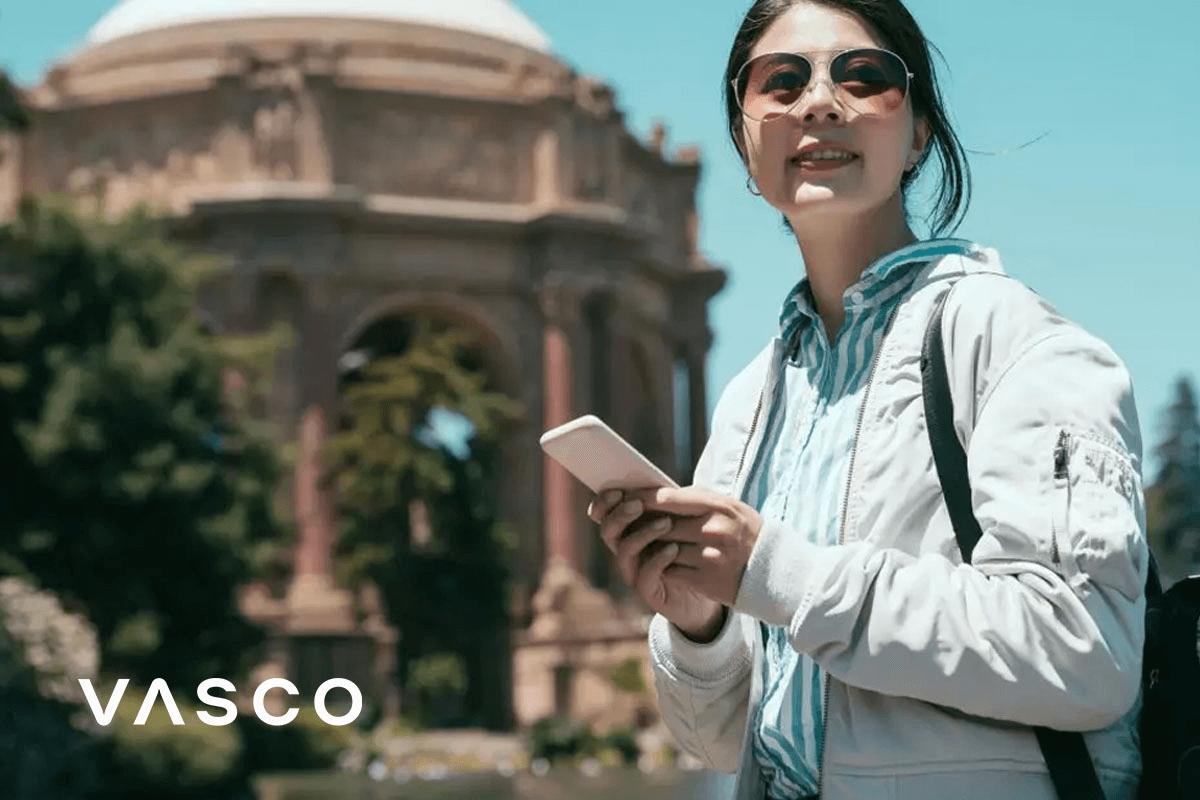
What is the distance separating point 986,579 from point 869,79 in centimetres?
79

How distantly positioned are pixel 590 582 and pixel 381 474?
7.99 metres

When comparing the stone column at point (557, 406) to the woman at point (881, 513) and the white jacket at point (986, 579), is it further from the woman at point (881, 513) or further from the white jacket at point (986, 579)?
the white jacket at point (986, 579)

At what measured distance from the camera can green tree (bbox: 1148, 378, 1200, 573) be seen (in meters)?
71.1

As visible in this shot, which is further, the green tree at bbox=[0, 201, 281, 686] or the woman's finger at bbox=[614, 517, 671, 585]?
the green tree at bbox=[0, 201, 281, 686]

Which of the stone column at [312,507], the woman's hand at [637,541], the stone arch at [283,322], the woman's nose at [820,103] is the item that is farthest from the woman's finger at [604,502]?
the stone arch at [283,322]

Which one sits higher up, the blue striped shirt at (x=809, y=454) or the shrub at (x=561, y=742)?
the blue striped shirt at (x=809, y=454)

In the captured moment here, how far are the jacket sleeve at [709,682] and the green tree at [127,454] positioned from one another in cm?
2827

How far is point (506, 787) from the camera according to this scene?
31219 millimetres

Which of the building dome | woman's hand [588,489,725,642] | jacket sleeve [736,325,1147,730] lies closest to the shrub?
the building dome

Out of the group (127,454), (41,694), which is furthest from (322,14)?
(41,694)

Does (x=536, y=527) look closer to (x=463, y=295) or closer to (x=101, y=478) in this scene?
(x=463, y=295)

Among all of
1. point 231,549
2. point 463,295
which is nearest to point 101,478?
point 231,549

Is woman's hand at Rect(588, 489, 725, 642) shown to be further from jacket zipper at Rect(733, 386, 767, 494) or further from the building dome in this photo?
the building dome

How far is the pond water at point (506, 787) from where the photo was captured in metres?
27.8
